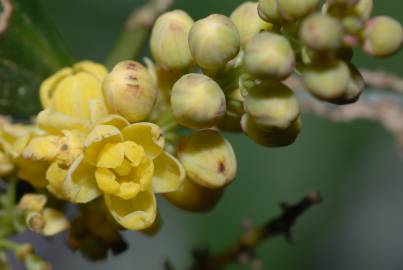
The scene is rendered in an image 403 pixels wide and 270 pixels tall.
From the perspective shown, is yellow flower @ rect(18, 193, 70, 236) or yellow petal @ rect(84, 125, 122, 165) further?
yellow flower @ rect(18, 193, 70, 236)

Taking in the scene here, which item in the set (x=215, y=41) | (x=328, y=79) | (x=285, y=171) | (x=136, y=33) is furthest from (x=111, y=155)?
(x=285, y=171)

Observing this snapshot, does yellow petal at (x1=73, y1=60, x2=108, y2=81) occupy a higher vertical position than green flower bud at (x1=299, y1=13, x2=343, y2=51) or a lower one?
lower

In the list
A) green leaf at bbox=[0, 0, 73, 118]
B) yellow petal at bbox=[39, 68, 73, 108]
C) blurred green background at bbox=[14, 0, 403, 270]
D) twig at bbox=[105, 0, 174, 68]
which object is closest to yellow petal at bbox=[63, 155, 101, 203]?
yellow petal at bbox=[39, 68, 73, 108]

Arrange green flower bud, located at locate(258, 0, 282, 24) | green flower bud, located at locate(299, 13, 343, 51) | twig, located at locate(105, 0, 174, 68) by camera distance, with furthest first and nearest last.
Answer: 1. twig, located at locate(105, 0, 174, 68)
2. green flower bud, located at locate(258, 0, 282, 24)
3. green flower bud, located at locate(299, 13, 343, 51)

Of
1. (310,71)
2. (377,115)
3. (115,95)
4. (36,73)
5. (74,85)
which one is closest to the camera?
(310,71)

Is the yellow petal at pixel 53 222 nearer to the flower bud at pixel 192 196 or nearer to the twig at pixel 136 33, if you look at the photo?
the flower bud at pixel 192 196

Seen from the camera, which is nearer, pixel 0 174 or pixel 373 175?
pixel 0 174

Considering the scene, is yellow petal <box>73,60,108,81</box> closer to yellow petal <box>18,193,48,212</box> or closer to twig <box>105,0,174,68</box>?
yellow petal <box>18,193,48,212</box>

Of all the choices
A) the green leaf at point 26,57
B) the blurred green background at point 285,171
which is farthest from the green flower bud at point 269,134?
the blurred green background at point 285,171

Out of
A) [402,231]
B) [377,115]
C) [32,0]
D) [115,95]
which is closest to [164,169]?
[115,95]

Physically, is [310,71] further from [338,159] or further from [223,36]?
[338,159]
